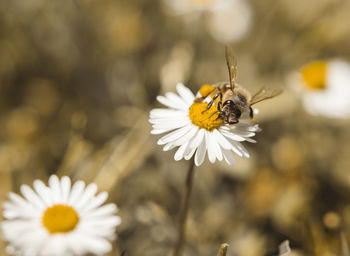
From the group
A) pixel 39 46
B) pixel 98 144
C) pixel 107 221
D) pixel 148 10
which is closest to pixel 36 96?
pixel 39 46

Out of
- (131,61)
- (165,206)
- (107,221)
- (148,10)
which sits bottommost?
(107,221)

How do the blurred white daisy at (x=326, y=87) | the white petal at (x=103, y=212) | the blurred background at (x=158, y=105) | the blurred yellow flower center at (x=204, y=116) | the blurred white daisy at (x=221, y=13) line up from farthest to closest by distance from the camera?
the blurred white daisy at (x=221, y=13), the blurred white daisy at (x=326, y=87), the blurred background at (x=158, y=105), the blurred yellow flower center at (x=204, y=116), the white petal at (x=103, y=212)

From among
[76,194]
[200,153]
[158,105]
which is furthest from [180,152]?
[158,105]

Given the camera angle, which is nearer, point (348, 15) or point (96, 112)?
point (96, 112)

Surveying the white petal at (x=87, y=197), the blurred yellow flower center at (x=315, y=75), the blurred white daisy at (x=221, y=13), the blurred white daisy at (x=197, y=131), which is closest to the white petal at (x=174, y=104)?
the blurred white daisy at (x=197, y=131)

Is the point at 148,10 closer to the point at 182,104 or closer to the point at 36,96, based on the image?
the point at 36,96

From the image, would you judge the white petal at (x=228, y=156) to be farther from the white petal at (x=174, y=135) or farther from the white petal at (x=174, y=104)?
the white petal at (x=174, y=104)
